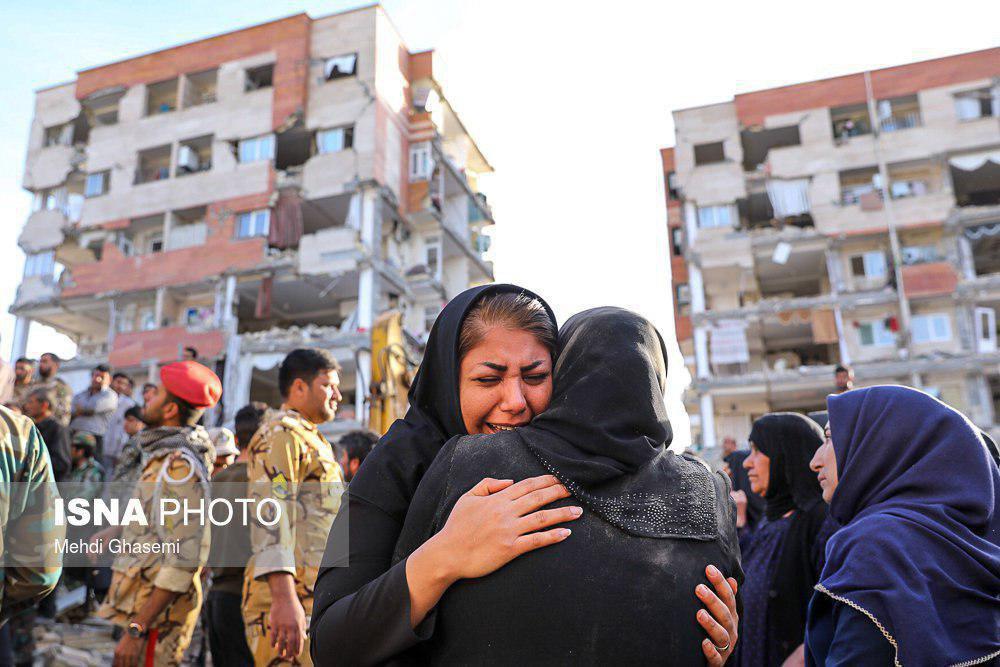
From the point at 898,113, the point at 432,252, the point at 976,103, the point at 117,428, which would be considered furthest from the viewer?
the point at 898,113

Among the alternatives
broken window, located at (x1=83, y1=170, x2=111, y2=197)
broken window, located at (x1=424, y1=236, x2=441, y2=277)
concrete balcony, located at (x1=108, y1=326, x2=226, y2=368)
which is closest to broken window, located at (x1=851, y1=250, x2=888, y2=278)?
broken window, located at (x1=424, y1=236, x2=441, y2=277)

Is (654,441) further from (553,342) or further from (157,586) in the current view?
(157,586)

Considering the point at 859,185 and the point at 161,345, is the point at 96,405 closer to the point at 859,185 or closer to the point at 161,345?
the point at 161,345

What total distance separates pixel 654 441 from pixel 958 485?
1.06m

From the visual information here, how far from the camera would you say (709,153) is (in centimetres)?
3503

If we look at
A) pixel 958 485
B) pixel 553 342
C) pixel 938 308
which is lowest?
pixel 958 485

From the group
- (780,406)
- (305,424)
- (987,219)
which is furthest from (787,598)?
(987,219)

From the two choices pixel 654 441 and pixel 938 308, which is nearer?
pixel 654 441

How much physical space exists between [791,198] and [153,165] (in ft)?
90.6

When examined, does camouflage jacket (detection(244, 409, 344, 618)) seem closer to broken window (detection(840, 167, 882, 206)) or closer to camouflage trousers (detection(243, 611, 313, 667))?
camouflage trousers (detection(243, 611, 313, 667))

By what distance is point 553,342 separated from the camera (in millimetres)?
1974

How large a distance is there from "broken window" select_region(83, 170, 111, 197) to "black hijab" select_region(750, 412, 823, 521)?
35.9m

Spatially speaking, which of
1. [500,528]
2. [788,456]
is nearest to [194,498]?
[788,456]

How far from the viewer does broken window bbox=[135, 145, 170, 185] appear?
1318 inches
